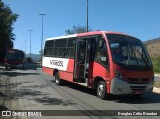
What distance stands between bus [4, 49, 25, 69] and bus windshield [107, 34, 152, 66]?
28.5 m

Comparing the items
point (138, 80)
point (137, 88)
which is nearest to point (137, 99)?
point (137, 88)

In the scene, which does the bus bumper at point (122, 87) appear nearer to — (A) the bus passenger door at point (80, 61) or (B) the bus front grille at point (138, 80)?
(B) the bus front grille at point (138, 80)

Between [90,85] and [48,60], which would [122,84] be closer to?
[90,85]

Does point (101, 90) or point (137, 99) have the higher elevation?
point (101, 90)

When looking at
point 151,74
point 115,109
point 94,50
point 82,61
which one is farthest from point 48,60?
point 115,109

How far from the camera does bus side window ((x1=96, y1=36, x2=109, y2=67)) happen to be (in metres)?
14.9

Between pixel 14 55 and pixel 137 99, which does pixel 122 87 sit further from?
pixel 14 55

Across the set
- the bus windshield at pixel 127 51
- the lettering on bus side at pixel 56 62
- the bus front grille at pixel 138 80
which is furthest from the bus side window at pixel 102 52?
the lettering on bus side at pixel 56 62

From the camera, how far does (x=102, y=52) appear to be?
1527 centimetres

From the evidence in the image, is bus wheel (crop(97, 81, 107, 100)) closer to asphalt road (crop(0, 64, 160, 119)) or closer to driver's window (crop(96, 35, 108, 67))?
asphalt road (crop(0, 64, 160, 119))

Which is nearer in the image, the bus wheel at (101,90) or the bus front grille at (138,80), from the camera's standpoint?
the bus front grille at (138,80)

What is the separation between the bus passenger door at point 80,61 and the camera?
17.3 meters

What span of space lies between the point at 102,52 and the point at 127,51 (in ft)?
3.53

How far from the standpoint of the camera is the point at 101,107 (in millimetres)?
12828
